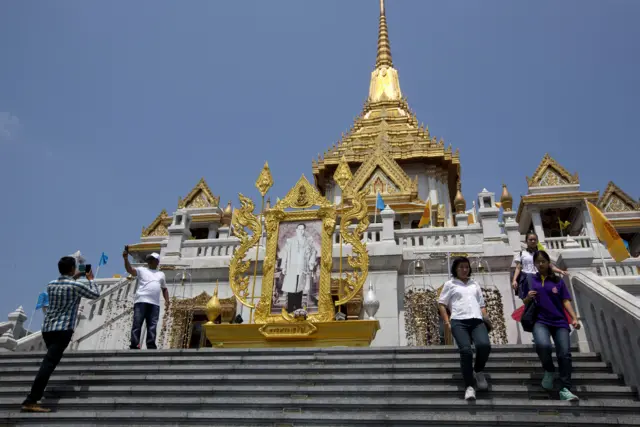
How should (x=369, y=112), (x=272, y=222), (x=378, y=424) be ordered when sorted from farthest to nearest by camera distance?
(x=369, y=112) → (x=272, y=222) → (x=378, y=424)

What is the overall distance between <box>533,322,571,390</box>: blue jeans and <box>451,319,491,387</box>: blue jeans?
21.6 inches

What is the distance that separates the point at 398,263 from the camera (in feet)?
43.9

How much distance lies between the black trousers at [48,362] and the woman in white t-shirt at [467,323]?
4.49 meters

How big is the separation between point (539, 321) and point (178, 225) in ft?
37.5

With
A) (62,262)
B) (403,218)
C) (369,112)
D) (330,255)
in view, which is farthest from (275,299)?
(369,112)

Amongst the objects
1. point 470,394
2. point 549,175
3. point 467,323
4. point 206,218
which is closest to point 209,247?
point 467,323

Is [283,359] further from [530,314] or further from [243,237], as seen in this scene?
[243,237]

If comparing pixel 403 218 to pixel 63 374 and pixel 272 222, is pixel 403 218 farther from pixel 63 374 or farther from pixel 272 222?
pixel 63 374

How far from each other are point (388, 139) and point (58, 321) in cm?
2528

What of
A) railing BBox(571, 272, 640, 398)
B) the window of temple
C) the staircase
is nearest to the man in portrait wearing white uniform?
the staircase

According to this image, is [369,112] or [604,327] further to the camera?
[369,112]

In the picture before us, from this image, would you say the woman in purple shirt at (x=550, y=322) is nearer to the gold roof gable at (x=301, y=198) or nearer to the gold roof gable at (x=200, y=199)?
the gold roof gable at (x=301, y=198)

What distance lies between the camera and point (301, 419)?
5.46 meters

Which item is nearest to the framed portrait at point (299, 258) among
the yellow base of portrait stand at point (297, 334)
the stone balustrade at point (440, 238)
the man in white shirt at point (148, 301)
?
the yellow base of portrait stand at point (297, 334)
